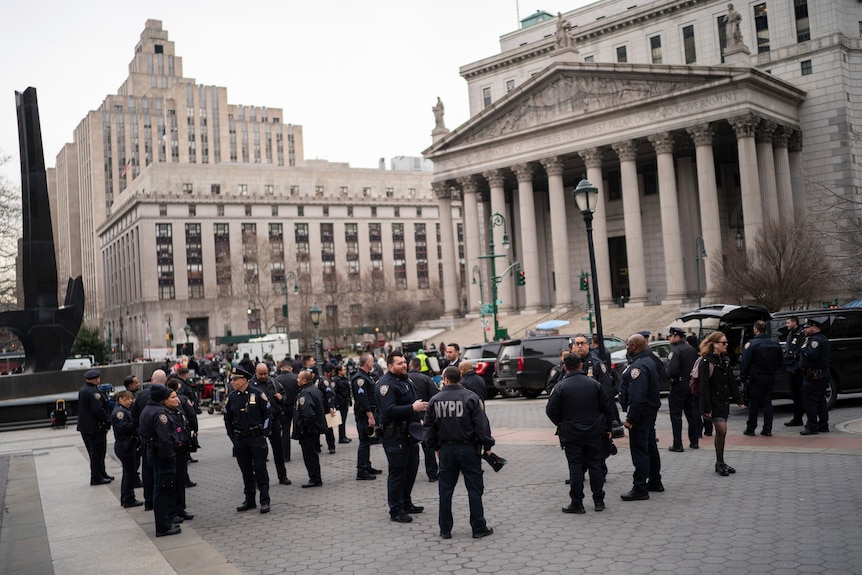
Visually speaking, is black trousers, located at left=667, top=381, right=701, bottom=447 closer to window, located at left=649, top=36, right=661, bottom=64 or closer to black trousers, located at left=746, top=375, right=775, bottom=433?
black trousers, located at left=746, top=375, right=775, bottom=433

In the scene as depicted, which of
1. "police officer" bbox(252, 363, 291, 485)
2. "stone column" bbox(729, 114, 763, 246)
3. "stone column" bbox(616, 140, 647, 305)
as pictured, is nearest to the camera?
"police officer" bbox(252, 363, 291, 485)

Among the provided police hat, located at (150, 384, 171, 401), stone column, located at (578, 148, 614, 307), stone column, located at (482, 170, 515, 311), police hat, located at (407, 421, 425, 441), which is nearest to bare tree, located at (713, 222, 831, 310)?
stone column, located at (578, 148, 614, 307)

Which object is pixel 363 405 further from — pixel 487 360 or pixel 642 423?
pixel 487 360

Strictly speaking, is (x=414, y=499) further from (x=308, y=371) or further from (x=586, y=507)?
(x=308, y=371)

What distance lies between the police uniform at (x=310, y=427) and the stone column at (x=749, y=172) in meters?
40.5

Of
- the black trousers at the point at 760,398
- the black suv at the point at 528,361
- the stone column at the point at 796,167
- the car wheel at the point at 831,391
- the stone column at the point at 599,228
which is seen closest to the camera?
the black trousers at the point at 760,398

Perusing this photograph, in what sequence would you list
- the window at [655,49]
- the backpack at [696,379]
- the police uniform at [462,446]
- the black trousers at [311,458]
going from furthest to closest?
the window at [655,49] < the black trousers at [311,458] < the backpack at [696,379] < the police uniform at [462,446]

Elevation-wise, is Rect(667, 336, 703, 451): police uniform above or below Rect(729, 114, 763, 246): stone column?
below

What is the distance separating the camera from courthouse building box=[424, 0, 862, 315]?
50.0m

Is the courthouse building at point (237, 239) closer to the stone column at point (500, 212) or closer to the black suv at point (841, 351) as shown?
the stone column at point (500, 212)

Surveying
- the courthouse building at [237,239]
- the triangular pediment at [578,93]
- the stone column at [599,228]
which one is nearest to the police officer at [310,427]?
the triangular pediment at [578,93]

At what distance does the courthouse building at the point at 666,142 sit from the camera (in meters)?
50.0

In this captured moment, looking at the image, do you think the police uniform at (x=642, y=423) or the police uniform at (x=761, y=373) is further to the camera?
the police uniform at (x=761, y=373)

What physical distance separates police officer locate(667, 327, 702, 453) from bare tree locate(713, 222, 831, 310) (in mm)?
26847
